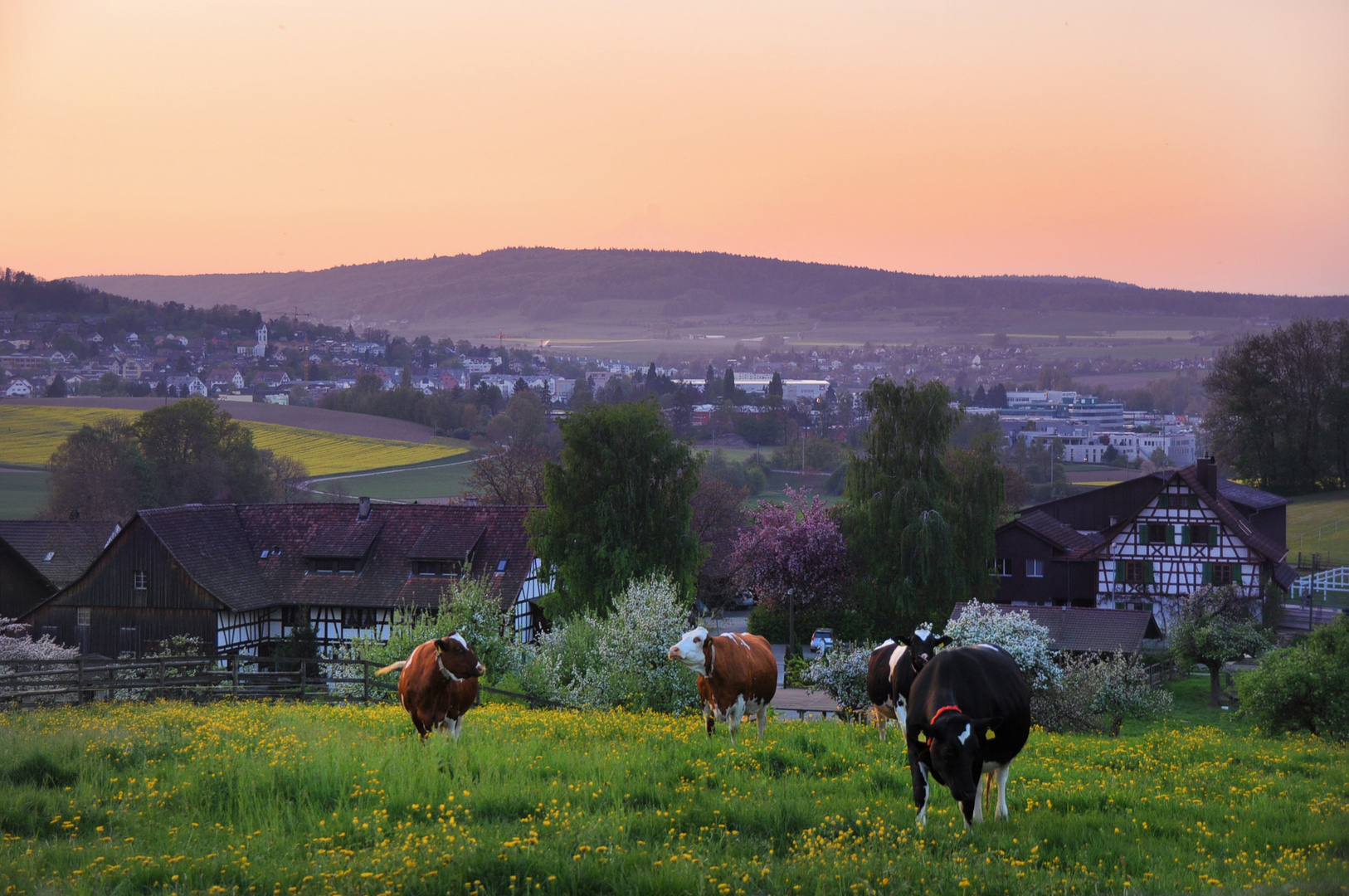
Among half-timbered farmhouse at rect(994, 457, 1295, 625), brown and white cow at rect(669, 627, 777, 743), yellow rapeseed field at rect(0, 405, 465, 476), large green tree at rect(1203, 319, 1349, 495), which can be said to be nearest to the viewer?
brown and white cow at rect(669, 627, 777, 743)

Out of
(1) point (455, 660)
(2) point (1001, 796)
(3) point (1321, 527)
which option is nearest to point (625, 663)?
(1) point (455, 660)

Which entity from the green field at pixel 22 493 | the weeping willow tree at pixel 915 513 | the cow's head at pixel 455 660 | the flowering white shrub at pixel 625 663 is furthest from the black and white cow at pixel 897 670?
the green field at pixel 22 493

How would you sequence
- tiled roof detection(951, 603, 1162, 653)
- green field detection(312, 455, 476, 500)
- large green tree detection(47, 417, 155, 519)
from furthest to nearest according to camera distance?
green field detection(312, 455, 476, 500) → large green tree detection(47, 417, 155, 519) → tiled roof detection(951, 603, 1162, 653)

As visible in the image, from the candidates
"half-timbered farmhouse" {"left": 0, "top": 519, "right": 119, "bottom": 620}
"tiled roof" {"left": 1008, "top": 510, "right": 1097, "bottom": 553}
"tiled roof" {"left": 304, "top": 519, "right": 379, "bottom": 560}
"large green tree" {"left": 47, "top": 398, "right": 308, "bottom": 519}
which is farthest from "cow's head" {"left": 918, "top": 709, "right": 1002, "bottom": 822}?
"large green tree" {"left": 47, "top": 398, "right": 308, "bottom": 519}

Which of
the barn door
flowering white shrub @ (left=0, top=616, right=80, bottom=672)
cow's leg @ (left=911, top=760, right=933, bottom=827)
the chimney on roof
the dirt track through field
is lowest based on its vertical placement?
the barn door

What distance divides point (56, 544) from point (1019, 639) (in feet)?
152

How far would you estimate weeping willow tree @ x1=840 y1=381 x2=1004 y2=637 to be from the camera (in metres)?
52.2

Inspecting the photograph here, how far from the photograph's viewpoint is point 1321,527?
83625 mm

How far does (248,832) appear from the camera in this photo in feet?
34.4

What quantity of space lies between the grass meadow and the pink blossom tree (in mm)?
41328

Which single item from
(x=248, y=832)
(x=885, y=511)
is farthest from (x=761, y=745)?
(x=885, y=511)

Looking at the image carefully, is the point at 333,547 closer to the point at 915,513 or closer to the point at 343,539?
the point at 343,539

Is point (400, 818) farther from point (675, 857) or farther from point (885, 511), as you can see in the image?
point (885, 511)

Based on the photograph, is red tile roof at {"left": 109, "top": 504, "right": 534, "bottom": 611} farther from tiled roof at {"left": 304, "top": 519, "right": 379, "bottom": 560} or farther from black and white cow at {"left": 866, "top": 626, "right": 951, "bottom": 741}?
black and white cow at {"left": 866, "top": 626, "right": 951, "bottom": 741}
